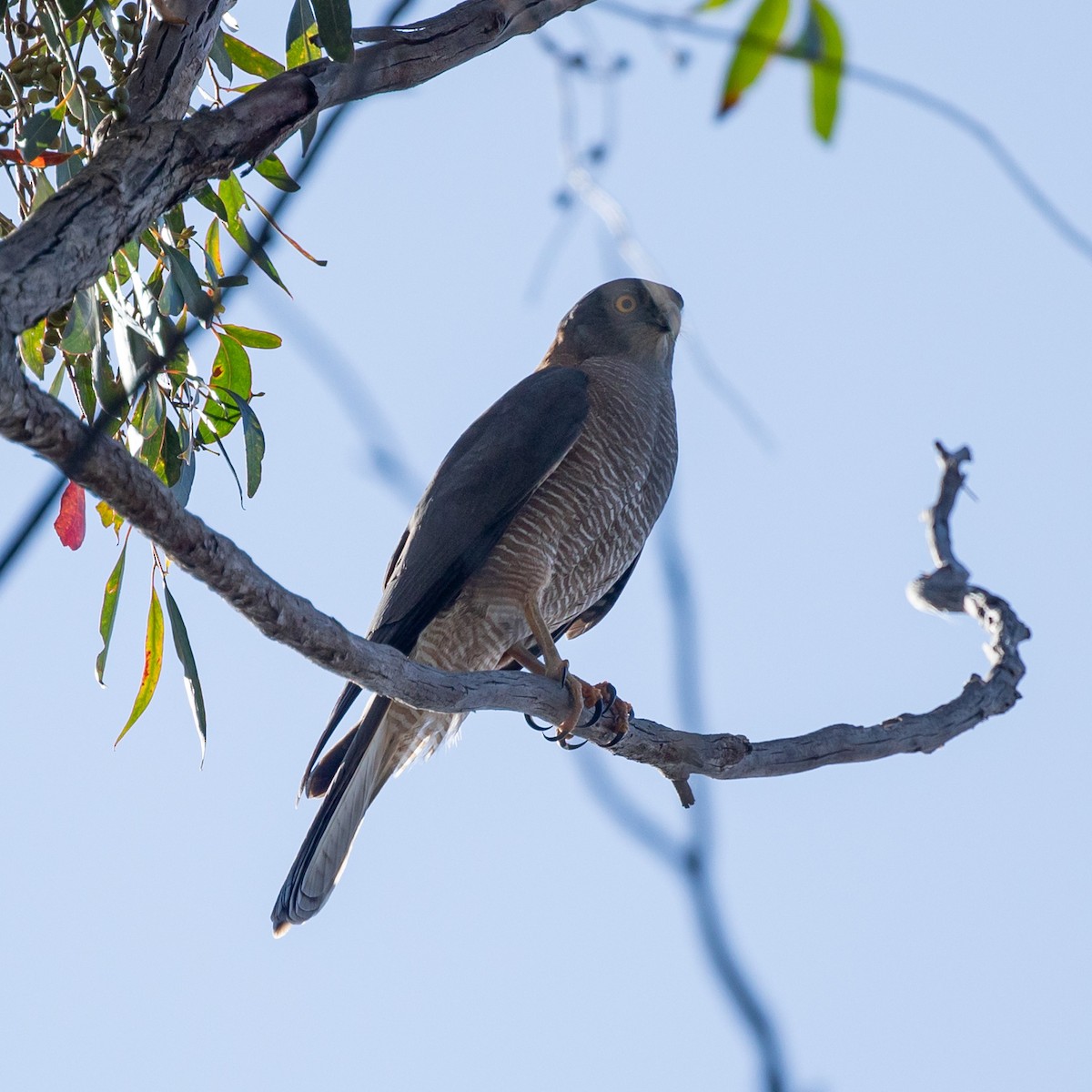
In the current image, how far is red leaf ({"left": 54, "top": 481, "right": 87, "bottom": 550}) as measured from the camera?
2.85m

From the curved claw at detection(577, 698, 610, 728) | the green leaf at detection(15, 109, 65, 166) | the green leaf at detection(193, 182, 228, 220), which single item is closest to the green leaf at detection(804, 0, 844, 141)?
the green leaf at detection(15, 109, 65, 166)

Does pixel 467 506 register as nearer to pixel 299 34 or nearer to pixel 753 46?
pixel 299 34

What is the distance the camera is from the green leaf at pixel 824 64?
4.38 feet

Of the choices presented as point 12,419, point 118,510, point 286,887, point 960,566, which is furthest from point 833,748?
point 12,419

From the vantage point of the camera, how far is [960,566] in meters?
4.17

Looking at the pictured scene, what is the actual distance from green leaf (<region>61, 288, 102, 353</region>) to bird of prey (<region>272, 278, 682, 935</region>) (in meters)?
1.38

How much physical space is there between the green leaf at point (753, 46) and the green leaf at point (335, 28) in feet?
3.73

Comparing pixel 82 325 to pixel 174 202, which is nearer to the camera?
pixel 174 202

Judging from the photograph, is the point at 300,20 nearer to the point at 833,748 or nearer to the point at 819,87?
the point at 819,87

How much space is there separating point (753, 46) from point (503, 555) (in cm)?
277

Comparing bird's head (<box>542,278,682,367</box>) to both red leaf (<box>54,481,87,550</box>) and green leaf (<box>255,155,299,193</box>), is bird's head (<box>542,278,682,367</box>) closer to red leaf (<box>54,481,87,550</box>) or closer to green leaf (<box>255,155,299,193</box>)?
green leaf (<box>255,155,299,193</box>)

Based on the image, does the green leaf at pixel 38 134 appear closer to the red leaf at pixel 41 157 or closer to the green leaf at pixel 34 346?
the red leaf at pixel 41 157

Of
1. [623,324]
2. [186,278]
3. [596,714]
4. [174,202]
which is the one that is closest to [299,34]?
[186,278]

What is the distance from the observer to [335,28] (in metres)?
2.33
